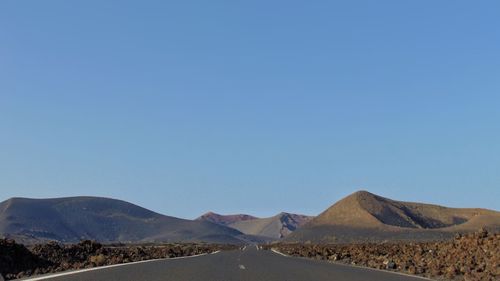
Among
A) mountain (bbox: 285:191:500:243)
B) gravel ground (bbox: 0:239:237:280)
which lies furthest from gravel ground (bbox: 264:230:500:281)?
mountain (bbox: 285:191:500:243)

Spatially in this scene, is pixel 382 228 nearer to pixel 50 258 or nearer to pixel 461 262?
pixel 50 258

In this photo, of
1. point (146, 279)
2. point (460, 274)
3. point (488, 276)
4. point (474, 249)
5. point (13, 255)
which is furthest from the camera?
point (13, 255)

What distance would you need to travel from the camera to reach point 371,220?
612ft

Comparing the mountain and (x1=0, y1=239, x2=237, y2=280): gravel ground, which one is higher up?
the mountain

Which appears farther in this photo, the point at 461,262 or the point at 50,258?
the point at 50,258

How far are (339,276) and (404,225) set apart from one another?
176569mm

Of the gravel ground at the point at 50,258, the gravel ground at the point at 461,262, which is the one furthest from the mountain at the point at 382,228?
the gravel ground at the point at 50,258

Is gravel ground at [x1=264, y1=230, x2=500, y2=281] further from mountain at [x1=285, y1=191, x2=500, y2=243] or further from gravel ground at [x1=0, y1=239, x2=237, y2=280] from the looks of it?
mountain at [x1=285, y1=191, x2=500, y2=243]

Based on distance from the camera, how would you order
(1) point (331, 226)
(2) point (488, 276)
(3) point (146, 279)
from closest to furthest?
(3) point (146, 279) < (2) point (488, 276) < (1) point (331, 226)

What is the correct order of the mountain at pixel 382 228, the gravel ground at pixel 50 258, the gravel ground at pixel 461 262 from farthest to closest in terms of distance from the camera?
the mountain at pixel 382 228 < the gravel ground at pixel 50 258 < the gravel ground at pixel 461 262

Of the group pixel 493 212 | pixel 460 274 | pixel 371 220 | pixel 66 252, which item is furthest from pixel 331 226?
pixel 460 274

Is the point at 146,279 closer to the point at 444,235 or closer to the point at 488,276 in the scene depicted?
the point at 488,276

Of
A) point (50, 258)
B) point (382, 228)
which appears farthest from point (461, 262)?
point (382, 228)

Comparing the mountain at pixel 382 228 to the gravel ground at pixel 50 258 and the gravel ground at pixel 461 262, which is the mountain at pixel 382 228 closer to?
the gravel ground at pixel 461 262
